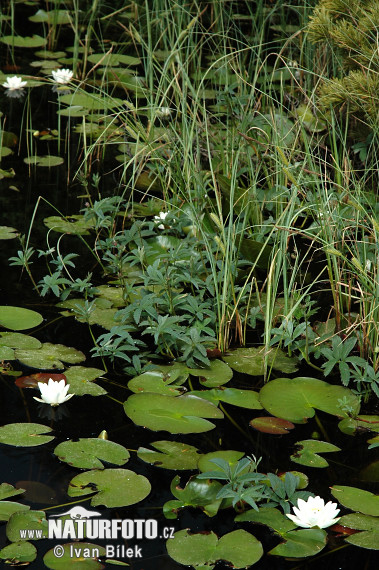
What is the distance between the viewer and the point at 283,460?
1.97 meters

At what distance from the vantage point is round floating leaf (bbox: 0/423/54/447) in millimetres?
1933

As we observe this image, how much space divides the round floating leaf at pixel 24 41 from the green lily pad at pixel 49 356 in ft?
11.0

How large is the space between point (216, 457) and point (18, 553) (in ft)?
1.95

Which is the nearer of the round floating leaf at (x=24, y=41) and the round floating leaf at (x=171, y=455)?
the round floating leaf at (x=171, y=455)

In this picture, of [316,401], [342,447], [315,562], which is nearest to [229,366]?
[316,401]

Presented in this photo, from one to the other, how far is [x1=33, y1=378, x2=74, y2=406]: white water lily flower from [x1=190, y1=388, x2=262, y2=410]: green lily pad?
40 cm

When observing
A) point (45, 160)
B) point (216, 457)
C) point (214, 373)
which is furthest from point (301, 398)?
point (45, 160)

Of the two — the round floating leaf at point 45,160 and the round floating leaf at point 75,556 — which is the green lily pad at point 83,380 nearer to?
the round floating leaf at point 75,556

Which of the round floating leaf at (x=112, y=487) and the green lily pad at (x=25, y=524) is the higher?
the green lily pad at (x=25, y=524)

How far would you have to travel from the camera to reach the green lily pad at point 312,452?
6.37 feet

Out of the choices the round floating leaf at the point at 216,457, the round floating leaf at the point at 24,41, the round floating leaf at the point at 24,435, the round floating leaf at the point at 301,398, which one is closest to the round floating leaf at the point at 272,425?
the round floating leaf at the point at 301,398

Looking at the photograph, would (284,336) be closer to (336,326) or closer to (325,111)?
(336,326)

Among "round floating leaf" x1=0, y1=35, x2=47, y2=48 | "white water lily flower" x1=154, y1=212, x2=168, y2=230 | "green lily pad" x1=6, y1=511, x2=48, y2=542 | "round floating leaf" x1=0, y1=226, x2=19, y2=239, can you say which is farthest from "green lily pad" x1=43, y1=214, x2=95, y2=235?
"round floating leaf" x1=0, y1=35, x2=47, y2=48

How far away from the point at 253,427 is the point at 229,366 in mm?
316
